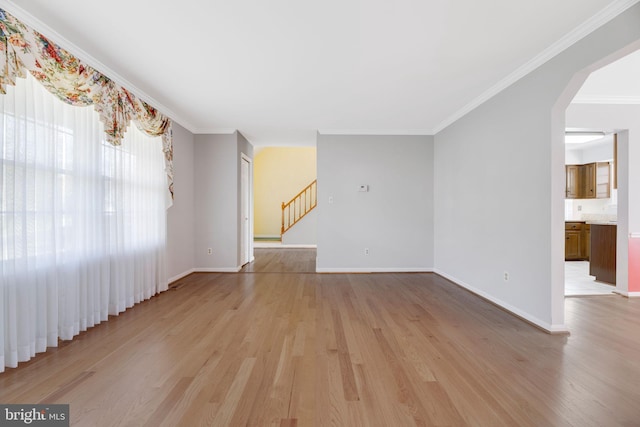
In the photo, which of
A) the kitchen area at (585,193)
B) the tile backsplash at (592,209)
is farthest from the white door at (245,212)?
the tile backsplash at (592,209)

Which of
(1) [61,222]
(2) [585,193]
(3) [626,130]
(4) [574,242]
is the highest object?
(3) [626,130]

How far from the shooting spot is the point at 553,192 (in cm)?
277

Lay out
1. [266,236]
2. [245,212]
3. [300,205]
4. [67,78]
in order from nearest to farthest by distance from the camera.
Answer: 1. [67,78]
2. [245,212]
3. [300,205]
4. [266,236]

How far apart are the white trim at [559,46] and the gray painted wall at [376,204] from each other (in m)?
1.61

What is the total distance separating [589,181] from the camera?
269 inches

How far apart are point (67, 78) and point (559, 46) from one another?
14.4 ft

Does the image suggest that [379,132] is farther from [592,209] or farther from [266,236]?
[266,236]

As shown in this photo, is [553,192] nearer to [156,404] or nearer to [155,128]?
[156,404]

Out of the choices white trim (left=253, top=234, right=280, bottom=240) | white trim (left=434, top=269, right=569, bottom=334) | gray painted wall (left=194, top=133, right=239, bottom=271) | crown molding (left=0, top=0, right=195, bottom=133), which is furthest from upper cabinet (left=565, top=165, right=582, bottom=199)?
crown molding (left=0, top=0, right=195, bottom=133)

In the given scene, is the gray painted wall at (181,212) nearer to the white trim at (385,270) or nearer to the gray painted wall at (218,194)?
the gray painted wall at (218,194)

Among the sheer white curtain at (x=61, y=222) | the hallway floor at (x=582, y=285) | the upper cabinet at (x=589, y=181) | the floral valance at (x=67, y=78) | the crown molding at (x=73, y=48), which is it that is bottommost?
the hallway floor at (x=582, y=285)

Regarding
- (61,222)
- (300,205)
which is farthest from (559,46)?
(300,205)

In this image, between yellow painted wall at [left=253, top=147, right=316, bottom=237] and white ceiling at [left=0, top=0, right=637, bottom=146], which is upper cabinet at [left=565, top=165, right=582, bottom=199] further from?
yellow painted wall at [left=253, top=147, right=316, bottom=237]

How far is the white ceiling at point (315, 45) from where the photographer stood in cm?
213
